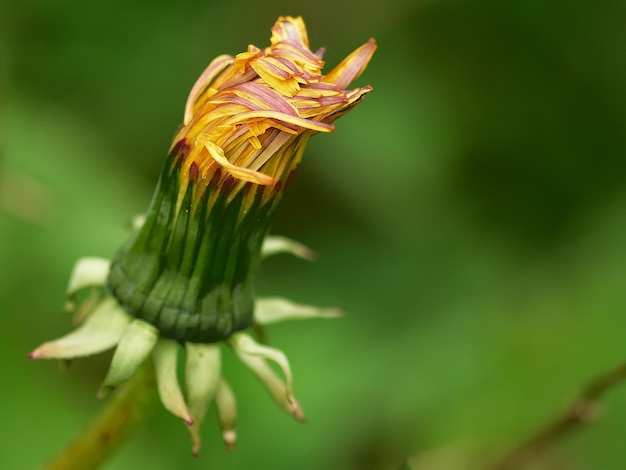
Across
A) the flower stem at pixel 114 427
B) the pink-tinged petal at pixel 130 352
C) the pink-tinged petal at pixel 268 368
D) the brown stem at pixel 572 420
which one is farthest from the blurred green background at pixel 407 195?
the pink-tinged petal at pixel 130 352

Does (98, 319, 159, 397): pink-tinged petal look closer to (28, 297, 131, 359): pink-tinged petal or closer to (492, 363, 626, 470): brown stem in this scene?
(28, 297, 131, 359): pink-tinged petal

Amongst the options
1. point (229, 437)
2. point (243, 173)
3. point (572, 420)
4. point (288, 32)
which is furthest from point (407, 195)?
point (243, 173)

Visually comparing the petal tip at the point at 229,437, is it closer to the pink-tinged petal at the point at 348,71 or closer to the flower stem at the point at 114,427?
the flower stem at the point at 114,427

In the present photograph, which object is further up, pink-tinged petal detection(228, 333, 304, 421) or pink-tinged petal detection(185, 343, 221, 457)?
pink-tinged petal detection(228, 333, 304, 421)

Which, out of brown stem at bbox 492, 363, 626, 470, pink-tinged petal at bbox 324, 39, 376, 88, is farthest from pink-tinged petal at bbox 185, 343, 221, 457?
brown stem at bbox 492, 363, 626, 470

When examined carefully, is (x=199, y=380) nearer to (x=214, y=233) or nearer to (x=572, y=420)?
(x=214, y=233)
